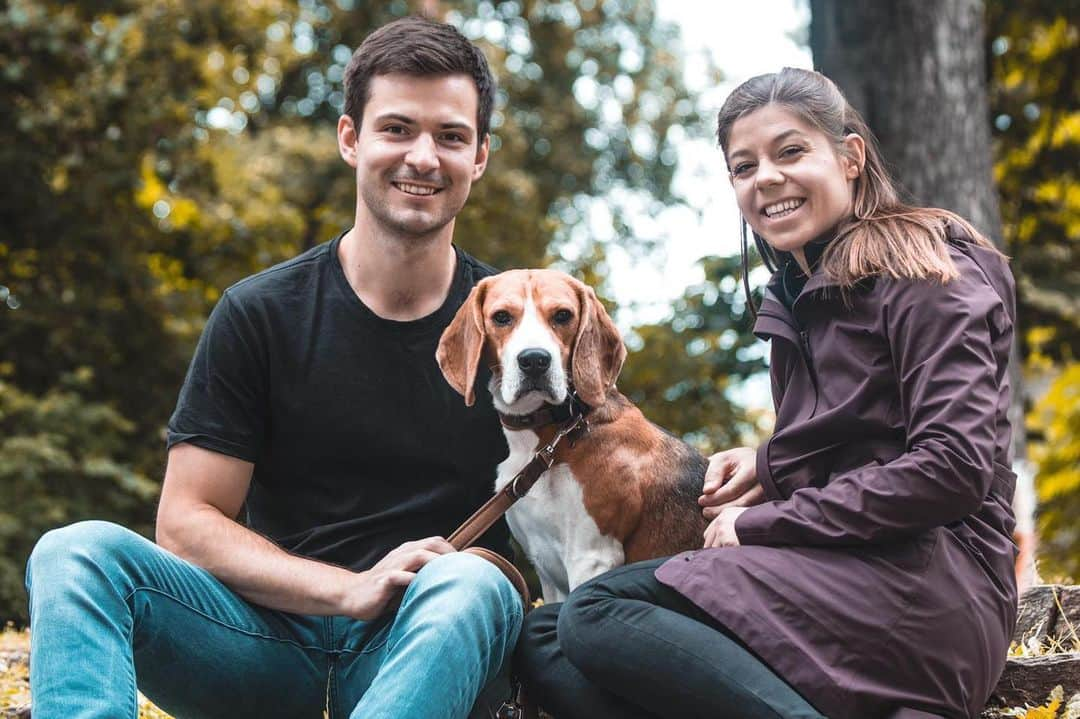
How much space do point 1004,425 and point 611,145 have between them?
14748 mm

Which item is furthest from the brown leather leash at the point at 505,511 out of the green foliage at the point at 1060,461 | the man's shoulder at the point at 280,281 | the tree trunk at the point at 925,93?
the green foliage at the point at 1060,461

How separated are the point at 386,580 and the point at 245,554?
0.50 m

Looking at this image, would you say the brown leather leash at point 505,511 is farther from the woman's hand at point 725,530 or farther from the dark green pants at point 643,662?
the woman's hand at point 725,530

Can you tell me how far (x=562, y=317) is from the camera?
161 inches

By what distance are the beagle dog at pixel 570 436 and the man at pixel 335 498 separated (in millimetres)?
149

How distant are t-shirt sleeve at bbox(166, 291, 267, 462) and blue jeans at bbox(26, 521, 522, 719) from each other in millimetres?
451

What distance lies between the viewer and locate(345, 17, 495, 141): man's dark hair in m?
4.04

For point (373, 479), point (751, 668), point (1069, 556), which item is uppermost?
point (373, 479)

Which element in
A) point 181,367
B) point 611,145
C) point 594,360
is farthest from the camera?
point 611,145

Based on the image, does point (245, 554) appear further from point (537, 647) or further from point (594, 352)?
point (594, 352)

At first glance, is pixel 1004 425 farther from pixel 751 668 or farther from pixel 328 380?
pixel 328 380

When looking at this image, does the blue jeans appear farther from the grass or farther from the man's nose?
the man's nose

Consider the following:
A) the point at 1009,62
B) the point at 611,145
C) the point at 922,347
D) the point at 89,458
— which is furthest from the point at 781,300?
the point at 611,145

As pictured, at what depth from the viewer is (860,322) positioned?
10.1ft
